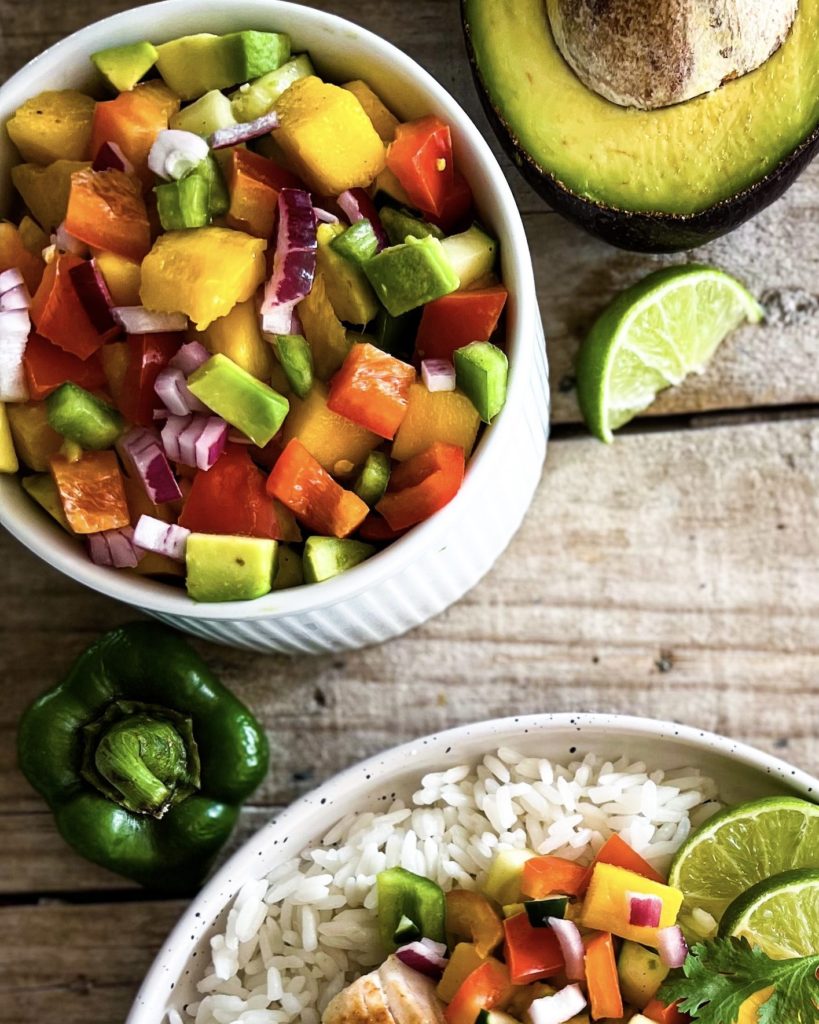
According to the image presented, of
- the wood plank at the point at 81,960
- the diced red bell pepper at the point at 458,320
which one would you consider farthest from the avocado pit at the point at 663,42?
the wood plank at the point at 81,960

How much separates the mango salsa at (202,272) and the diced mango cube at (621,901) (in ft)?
2.58

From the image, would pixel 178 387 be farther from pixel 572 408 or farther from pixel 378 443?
pixel 572 408

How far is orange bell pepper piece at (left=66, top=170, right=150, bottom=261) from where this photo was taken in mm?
1314

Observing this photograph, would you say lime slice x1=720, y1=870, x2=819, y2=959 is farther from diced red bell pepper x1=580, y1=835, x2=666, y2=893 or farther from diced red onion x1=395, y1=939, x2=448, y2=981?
diced red onion x1=395, y1=939, x2=448, y2=981

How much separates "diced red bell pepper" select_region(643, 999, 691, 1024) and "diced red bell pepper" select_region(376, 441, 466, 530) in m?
0.64

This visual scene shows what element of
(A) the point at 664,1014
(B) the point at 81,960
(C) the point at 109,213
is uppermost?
(C) the point at 109,213

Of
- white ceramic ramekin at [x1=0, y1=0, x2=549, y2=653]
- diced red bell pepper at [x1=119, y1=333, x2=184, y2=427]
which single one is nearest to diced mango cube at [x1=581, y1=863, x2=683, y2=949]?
white ceramic ramekin at [x1=0, y1=0, x2=549, y2=653]

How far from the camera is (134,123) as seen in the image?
1.34 meters

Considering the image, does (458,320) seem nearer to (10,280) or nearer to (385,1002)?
(10,280)

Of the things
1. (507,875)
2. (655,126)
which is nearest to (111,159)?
(655,126)

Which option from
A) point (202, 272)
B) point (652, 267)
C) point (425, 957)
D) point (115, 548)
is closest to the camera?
point (202, 272)

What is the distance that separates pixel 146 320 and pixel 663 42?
65 centimetres

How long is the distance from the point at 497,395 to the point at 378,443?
147mm

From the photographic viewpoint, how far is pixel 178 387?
131 cm
